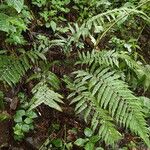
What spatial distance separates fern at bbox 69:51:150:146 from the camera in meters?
3.35

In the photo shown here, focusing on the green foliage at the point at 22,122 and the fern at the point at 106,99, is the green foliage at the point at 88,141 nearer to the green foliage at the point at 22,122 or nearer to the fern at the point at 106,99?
the fern at the point at 106,99

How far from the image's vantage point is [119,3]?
5266 millimetres

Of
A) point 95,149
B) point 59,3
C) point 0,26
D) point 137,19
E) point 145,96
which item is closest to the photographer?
point 0,26

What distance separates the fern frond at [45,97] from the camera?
3.28 metres

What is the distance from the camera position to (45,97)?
3369mm

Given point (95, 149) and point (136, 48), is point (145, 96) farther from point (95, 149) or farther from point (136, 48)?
point (95, 149)

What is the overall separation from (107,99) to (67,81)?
496 millimetres

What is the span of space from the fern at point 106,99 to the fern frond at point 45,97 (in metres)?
0.21

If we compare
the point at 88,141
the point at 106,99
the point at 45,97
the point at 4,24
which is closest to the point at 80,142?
the point at 88,141

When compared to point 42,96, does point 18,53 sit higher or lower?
higher

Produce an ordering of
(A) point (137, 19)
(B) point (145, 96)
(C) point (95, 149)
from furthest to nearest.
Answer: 1. (A) point (137, 19)
2. (B) point (145, 96)
3. (C) point (95, 149)

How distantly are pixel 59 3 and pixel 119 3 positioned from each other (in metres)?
1.05

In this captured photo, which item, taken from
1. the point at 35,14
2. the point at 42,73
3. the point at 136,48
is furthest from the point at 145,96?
the point at 35,14

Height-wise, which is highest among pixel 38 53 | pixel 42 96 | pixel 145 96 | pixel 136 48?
pixel 38 53
